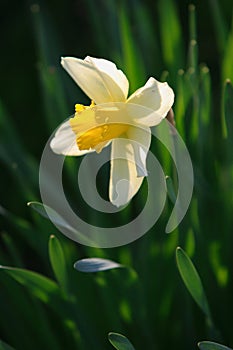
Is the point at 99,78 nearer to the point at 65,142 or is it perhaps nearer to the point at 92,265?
the point at 65,142

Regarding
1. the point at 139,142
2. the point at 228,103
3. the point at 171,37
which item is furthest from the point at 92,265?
the point at 171,37

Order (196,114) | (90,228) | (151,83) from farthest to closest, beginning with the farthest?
1. (90,228)
2. (196,114)
3. (151,83)

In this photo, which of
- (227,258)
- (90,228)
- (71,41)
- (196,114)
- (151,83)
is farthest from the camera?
(71,41)

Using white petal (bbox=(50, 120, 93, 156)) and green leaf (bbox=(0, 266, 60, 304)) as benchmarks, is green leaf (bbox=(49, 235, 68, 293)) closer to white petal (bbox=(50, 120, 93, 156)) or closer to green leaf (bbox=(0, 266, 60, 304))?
green leaf (bbox=(0, 266, 60, 304))

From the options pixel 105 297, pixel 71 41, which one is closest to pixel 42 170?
pixel 105 297

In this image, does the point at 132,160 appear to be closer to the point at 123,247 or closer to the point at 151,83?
the point at 151,83

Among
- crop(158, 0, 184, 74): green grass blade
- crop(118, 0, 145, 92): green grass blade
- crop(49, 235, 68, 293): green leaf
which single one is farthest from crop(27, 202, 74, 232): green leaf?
crop(158, 0, 184, 74): green grass blade
